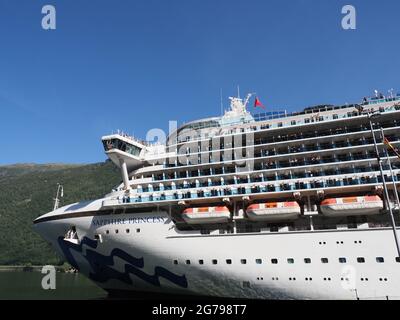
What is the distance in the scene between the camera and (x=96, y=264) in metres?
25.0

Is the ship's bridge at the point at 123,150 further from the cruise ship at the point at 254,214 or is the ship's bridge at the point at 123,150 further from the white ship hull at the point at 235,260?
the white ship hull at the point at 235,260

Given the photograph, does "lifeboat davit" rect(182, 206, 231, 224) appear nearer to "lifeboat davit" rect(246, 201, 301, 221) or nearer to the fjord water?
"lifeboat davit" rect(246, 201, 301, 221)

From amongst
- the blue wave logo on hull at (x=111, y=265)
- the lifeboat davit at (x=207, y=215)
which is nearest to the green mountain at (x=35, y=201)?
the blue wave logo on hull at (x=111, y=265)

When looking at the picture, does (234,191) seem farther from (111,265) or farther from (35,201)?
(35,201)

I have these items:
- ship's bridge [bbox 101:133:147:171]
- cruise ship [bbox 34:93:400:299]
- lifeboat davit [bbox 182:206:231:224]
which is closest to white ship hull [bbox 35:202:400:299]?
cruise ship [bbox 34:93:400:299]

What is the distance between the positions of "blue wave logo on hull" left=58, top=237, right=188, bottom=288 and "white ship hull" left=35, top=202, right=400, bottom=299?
7 centimetres

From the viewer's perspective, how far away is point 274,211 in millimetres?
20797

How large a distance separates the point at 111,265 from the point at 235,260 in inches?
374

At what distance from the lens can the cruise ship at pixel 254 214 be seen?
1952cm

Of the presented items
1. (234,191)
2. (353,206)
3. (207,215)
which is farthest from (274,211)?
(353,206)

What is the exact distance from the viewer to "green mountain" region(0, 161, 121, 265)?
12656cm

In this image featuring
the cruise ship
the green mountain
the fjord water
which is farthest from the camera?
the green mountain
